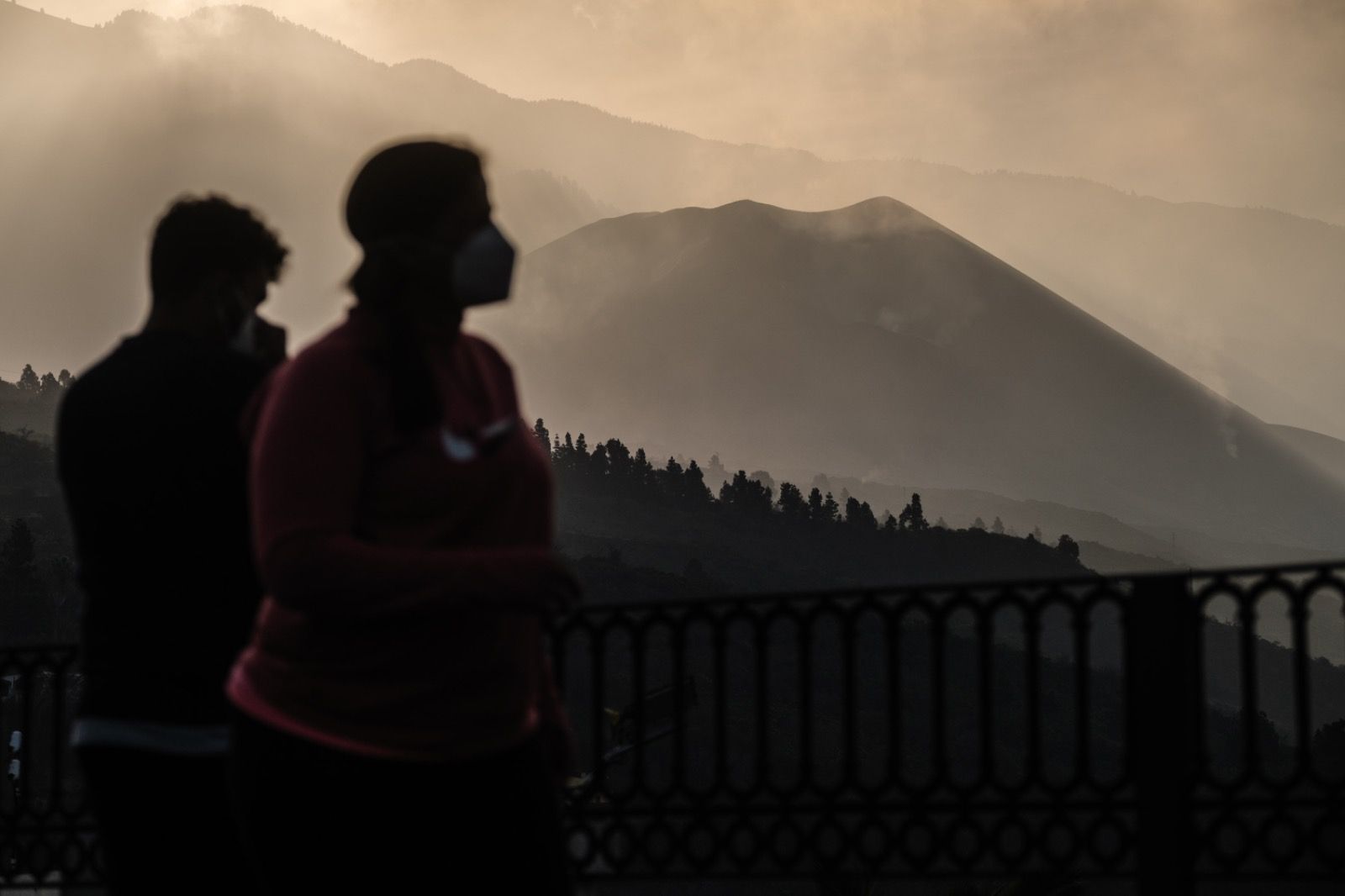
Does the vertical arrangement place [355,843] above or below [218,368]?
below

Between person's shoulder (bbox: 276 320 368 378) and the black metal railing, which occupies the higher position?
person's shoulder (bbox: 276 320 368 378)

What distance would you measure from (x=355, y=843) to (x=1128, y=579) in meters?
3.59

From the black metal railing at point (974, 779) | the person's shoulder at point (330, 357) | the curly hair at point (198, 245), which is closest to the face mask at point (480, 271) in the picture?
the person's shoulder at point (330, 357)

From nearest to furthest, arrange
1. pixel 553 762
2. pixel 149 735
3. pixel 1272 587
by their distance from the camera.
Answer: pixel 553 762 → pixel 149 735 → pixel 1272 587

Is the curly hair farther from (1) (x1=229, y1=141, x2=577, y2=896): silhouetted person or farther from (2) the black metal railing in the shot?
(2) the black metal railing

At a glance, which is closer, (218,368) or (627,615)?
(218,368)

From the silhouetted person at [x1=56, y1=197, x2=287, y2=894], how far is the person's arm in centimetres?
60

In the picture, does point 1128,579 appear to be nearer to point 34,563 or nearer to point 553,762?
point 553,762

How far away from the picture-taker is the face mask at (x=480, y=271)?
238 cm

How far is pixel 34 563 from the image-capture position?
148m

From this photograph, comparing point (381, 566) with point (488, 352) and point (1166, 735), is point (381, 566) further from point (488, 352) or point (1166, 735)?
point (1166, 735)

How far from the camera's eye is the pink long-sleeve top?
84.0 inches

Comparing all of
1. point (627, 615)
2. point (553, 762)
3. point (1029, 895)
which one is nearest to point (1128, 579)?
point (627, 615)

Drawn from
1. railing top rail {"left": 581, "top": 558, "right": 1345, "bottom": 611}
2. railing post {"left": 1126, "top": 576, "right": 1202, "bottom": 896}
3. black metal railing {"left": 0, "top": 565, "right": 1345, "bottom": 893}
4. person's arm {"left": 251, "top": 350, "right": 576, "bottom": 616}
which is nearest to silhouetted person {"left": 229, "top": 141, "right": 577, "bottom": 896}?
person's arm {"left": 251, "top": 350, "right": 576, "bottom": 616}
